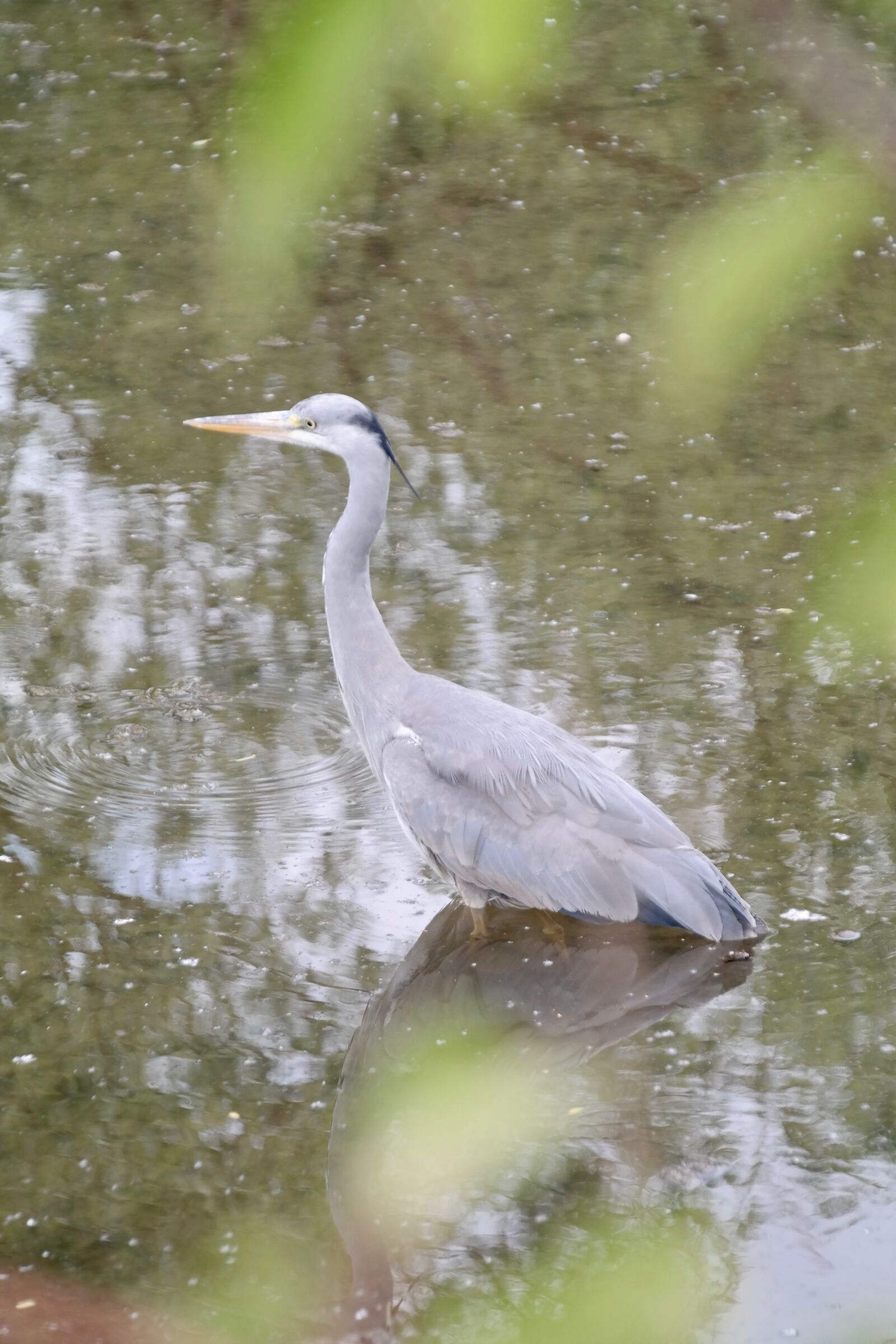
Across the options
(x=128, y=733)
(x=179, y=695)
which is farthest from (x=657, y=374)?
(x=128, y=733)

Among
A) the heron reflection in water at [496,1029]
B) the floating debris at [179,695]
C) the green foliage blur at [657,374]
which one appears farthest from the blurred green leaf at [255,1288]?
the floating debris at [179,695]

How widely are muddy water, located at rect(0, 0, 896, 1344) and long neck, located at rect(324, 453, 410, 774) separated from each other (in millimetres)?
461

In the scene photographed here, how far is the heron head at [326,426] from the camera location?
149 inches

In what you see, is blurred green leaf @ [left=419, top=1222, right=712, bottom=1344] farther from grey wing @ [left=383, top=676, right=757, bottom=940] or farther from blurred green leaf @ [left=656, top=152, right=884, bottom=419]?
blurred green leaf @ [left=656, top=152, right=884, bottom=419]

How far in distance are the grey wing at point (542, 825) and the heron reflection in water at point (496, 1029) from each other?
0.51 ft

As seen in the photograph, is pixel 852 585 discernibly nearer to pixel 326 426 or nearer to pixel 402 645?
pixel 402 645

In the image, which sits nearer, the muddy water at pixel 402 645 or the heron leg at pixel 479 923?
the muddy water at pixel 402 645

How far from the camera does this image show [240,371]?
22.5ft

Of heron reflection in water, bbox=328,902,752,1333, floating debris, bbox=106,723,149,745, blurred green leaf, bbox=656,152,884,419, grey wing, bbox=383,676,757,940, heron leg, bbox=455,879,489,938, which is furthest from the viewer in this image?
floating debris, bbox=106,723,149,745

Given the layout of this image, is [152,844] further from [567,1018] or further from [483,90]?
[483,90]

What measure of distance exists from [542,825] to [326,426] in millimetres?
1106

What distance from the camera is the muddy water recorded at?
3098 mm

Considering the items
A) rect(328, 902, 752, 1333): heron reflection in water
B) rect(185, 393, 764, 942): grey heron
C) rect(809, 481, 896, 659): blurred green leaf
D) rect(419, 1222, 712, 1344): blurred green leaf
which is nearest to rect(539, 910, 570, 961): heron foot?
rect(328, 902, 752, 1333): heron reflection in water

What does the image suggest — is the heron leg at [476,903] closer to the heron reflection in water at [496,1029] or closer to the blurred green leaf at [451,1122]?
the heron reflection in water at [496,1029]
